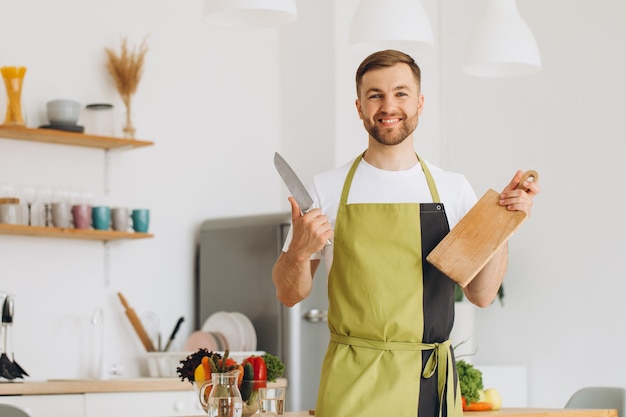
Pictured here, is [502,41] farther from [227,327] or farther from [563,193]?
[227,327]

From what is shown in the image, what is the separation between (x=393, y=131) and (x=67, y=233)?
Result: 2.62 m

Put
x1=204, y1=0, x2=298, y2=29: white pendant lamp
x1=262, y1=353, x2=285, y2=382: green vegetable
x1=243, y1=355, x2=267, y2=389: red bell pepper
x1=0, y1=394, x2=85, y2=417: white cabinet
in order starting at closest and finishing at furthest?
x1=243, y1=355, x2=267, y2=389: red bell pepper
x1=262, y1=353, x2=285, y2=382: green vegetable
x1=204, y1=0, x2=298, y2=29: white pendant lamp
x1=0, y1=394, x2=85, y2=417: white cabinet

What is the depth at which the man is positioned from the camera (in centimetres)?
228

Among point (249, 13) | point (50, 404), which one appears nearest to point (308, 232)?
point (249, 13)

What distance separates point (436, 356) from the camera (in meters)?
2.32

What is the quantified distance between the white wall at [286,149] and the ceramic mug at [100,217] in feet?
0.59

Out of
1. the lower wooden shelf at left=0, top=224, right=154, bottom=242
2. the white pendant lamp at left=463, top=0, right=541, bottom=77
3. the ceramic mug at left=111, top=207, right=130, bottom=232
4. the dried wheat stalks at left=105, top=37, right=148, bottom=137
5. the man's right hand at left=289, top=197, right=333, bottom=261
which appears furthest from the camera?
the dried wheat stalks at left=105, top=37, right=148, bottom=137

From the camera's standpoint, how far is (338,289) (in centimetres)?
236

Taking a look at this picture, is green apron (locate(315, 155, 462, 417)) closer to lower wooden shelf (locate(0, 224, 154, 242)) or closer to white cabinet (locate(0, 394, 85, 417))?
white cabinet (locate(0, 394, 85, 417))

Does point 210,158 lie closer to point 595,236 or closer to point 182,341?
point 182,341

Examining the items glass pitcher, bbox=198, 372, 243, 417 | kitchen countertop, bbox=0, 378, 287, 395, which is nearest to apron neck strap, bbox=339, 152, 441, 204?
glass pitcher, bbox=198, 372, 243, 417

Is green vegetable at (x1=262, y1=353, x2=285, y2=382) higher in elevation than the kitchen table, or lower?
Result: higher

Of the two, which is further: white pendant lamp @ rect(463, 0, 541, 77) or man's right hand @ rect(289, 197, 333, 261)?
white pendant lamp @ rect(463, 0, 541, 77)

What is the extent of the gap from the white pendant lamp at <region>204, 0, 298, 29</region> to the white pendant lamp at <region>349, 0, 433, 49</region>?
302 millimetres
